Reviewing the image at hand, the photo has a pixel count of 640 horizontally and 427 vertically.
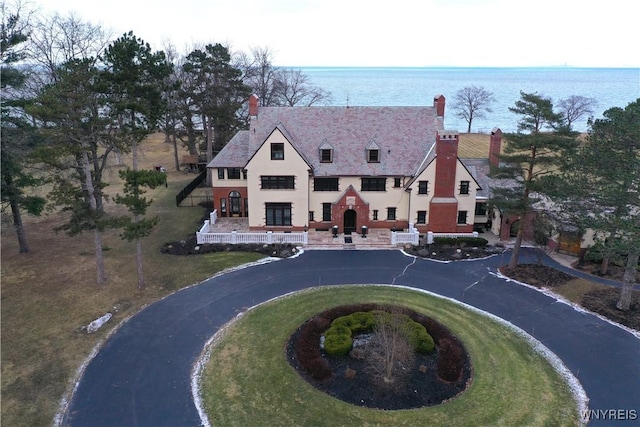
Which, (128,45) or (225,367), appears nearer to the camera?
(225,367)

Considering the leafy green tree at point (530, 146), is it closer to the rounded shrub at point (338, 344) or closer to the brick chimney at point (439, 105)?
the brick chimney at point (439, 105)

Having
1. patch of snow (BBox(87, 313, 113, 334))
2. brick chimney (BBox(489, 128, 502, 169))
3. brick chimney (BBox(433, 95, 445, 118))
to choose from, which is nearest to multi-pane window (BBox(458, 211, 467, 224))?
brick chimney (BBox(489, 128, 502, 169))

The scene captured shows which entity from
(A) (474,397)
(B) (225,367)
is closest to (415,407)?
(A) (474,397)

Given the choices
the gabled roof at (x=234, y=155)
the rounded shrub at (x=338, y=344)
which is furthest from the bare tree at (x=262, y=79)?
the rounded shrub at (x=338, y=344)

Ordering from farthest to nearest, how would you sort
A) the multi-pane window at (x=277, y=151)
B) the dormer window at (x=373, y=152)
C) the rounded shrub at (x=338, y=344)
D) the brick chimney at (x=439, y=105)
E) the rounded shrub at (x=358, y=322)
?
the brick chimney at (x=439, y=105) < the dormer window at (x=373, y=152) < the multi-pane window at (x=277, y=151) < the rounded shrub at (x=358, y=322) < the rounded shrub at (x=338, y=344)

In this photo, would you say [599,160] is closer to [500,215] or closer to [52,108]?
[500,215]

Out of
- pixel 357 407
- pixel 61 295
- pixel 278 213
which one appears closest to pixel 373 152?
pixel 278 213
